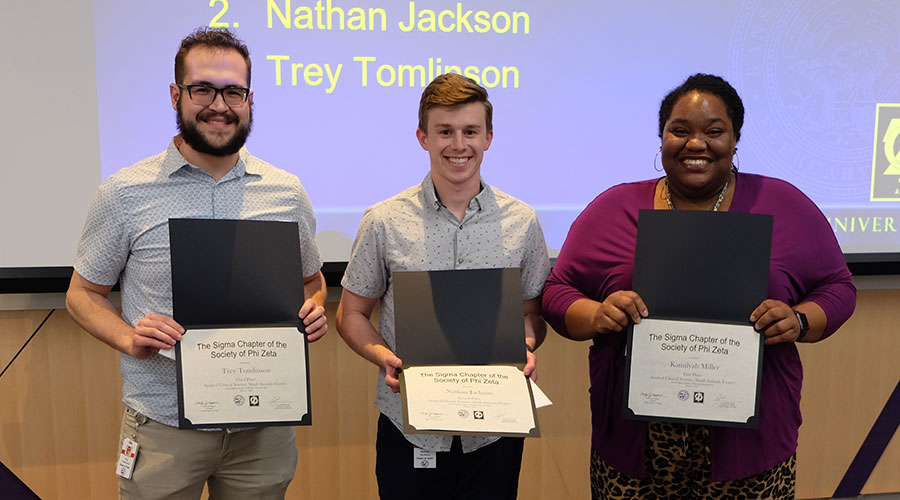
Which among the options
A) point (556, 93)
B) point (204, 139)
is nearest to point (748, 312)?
point (204, 139)

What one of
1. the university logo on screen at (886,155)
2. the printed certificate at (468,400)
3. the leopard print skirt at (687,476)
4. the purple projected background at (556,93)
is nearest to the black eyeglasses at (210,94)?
the printed certificate at (468,400)

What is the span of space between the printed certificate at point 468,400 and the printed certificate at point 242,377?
0.26 metres

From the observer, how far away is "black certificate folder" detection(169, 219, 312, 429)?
154cm

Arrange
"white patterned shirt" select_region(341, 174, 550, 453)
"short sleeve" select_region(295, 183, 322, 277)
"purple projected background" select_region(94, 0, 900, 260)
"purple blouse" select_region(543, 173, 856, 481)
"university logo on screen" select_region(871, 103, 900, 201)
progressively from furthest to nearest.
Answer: "university logo on screen" select_region(871, 103, 900, 201)
"purple projected background" select_region(94, 0, 900, 260)
"short sleeve" select_region(295, 183, 322, 277)
"white patterned shirt" select_region(341, 174, 550, 453)
"purple blouse" select_region(543, 173, 856, 481)

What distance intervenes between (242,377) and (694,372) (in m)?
1.04

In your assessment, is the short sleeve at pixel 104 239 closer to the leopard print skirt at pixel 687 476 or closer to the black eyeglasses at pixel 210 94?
the black eyeglasses at pixel 210 94

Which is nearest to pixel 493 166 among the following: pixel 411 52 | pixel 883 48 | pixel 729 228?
pixel 411 52

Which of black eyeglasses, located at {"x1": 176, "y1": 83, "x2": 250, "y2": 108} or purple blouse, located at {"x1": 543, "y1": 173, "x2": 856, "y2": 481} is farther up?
black eyeglasses, located at {"x1": 176, "y1": 83, "x2": 250, "y2": 108}

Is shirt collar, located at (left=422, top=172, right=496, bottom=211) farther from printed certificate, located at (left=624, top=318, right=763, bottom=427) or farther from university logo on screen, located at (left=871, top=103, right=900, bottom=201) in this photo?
university logo on screen, located at (left=871, top=103, right=900, bottom=201)

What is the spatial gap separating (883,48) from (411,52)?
6.97 feet

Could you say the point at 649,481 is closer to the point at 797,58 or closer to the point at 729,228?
the point at 729,228

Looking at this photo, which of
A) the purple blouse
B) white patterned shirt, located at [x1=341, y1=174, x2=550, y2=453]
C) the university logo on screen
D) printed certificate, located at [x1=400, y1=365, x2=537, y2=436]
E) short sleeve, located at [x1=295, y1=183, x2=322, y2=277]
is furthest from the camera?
the university logo on screen

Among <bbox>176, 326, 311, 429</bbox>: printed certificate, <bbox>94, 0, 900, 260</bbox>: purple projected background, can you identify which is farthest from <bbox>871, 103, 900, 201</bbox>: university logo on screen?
<bbox>176, 326, 311, 429</bbox>: printed certificate

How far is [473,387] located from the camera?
1.58 meters
